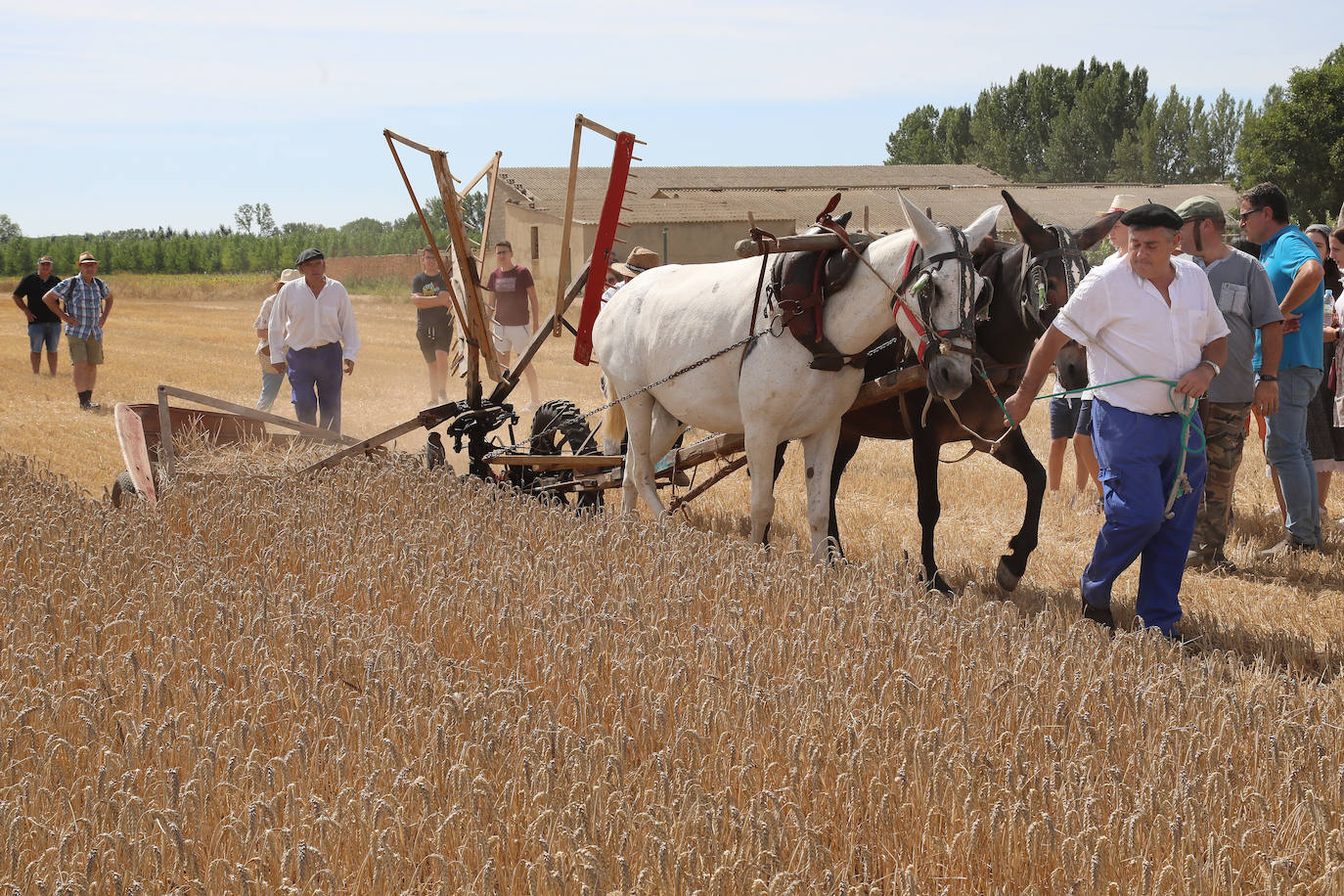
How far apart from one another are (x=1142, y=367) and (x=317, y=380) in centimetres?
731

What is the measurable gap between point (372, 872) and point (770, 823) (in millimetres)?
977

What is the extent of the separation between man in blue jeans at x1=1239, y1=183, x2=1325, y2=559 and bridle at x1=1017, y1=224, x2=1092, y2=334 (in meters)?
1.80

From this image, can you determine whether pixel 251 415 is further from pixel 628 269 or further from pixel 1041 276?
pixel 1041 276

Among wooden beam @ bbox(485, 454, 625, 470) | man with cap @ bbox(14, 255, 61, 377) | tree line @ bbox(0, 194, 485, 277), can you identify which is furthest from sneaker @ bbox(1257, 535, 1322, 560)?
tree line @ bbox(0, 194, 485, 277)

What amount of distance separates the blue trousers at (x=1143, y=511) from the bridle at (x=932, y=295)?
0.70m

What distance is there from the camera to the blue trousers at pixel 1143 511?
546 centimetres

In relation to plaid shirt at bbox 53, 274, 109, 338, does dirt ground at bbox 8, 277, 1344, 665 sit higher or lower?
lower

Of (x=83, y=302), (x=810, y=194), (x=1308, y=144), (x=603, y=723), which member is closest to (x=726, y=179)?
(x=810, y=194)

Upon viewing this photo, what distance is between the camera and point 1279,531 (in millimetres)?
8469

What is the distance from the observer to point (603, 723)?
406cm

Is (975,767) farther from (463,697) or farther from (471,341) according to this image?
(471,341)

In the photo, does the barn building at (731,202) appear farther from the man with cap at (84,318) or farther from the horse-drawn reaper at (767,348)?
the horse-drawn reaper at (767,348)

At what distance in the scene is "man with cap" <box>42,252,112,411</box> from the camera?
16438mm

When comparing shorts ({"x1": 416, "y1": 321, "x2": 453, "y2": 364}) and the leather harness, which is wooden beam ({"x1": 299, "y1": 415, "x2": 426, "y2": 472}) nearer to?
the leather harness
